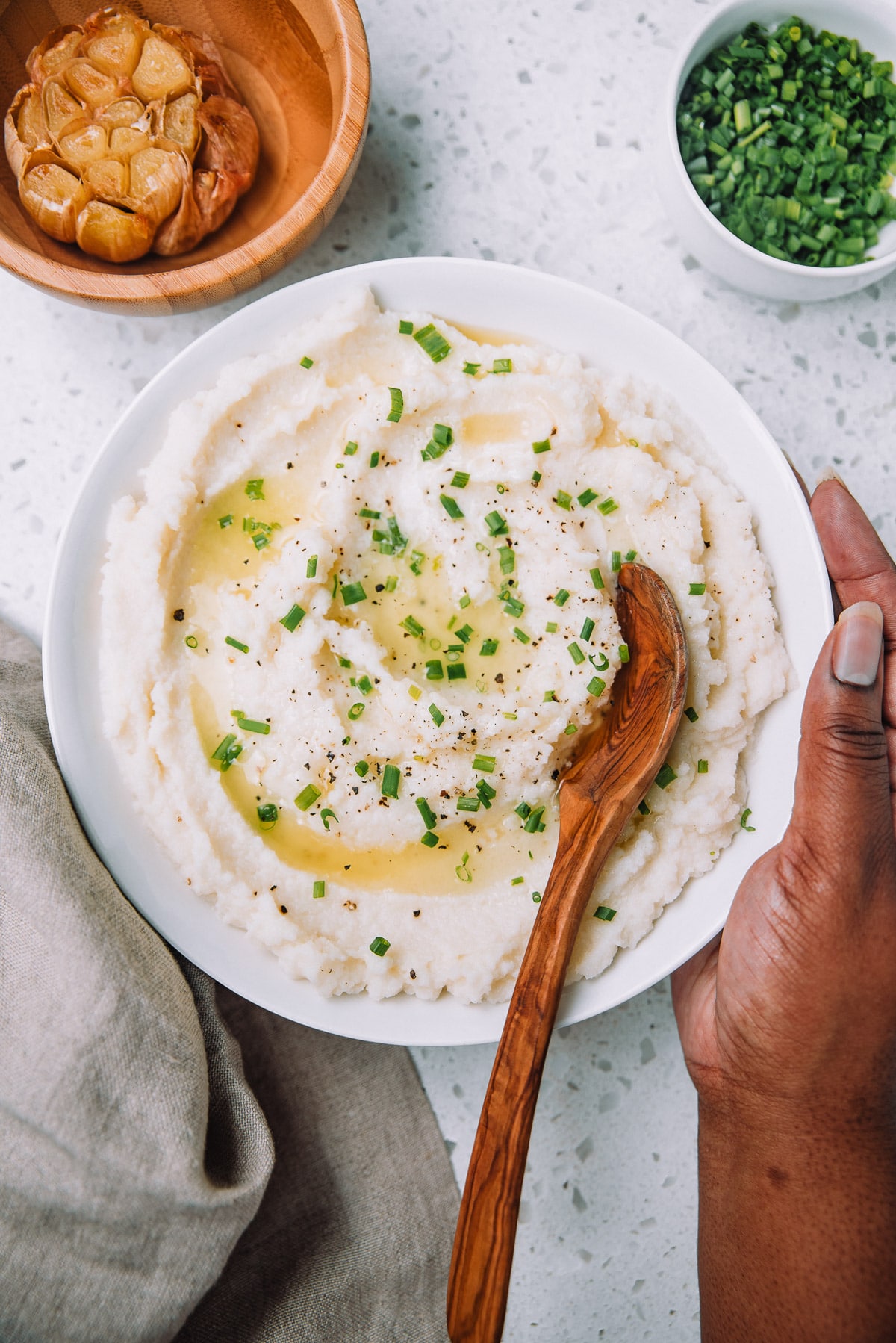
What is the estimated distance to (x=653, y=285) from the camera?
3.45 m

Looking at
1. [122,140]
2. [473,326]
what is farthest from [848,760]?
[122,140]

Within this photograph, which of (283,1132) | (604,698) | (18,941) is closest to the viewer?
(18,941)

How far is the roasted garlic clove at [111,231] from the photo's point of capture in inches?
111

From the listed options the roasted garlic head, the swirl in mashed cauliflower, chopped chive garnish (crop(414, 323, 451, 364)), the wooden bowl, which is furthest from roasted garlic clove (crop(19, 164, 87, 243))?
chopped chive garnish (crop(414, 323, 451, 364))

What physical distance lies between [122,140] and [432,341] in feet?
3.80

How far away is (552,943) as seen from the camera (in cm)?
276

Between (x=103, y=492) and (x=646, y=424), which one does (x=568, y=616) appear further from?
(x=103, y=492)

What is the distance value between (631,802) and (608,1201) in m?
1.84

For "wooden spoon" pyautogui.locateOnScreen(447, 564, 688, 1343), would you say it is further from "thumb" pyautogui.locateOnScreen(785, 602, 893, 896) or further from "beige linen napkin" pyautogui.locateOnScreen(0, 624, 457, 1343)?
"beige linen napkin" pyautogui.locateOnScreen(0, 624, 457, 1343)

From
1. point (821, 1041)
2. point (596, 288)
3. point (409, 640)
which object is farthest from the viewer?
point (596, 288)

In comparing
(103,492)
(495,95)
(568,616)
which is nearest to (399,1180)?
(568,616)

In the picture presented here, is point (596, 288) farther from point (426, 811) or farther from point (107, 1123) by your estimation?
point (107, 1123)

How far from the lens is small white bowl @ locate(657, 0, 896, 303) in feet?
9.95

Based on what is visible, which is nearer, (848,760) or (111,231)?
(848,760)
